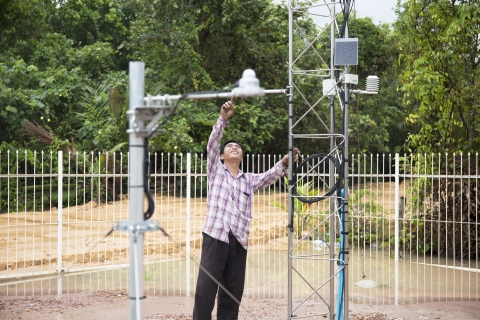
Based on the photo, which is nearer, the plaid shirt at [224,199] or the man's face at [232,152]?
the plaid shirt at [224,199]

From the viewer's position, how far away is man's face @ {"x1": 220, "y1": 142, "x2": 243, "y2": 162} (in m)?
5.02

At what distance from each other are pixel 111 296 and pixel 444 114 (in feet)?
20.9

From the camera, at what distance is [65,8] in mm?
20172

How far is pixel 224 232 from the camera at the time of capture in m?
4.84

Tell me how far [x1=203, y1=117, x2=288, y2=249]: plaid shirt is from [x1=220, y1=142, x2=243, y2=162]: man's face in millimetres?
75

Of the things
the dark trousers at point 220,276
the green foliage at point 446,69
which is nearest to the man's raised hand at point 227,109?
the dark trousers at point 220,276

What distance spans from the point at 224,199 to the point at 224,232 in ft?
0.88

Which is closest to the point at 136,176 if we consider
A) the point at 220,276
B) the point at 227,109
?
the point at 227,109

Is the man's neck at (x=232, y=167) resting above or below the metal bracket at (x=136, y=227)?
above

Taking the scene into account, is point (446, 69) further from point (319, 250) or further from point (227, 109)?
point (227, 109)

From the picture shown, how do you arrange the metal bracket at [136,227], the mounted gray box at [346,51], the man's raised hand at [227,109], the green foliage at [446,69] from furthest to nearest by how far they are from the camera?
the green foliage at [446,69]
the mounted gray box at [346,51]
the man's raised hand at [227,109]
the metal bracket at [136,227]

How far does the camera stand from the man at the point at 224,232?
484 centimetres

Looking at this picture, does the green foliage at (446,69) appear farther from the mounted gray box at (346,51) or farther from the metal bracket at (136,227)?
the metal bracket at (136,227)

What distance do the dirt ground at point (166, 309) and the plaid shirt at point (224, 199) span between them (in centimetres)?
221
